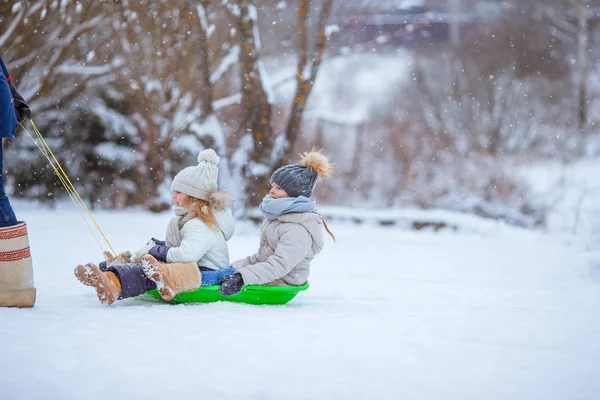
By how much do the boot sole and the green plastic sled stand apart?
0.23 m

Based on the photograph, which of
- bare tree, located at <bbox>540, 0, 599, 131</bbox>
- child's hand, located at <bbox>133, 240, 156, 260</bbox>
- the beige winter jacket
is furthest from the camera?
bare tree, located at <bbox>540, 0, 599, 131</bbox>

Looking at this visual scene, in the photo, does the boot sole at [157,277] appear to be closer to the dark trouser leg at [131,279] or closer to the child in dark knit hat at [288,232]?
the dark trouser leg at [131,279]

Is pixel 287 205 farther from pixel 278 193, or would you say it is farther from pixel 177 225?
pixel 177 225

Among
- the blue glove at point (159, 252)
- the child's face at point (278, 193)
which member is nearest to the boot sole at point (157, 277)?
the blue glove at point (159, 252)

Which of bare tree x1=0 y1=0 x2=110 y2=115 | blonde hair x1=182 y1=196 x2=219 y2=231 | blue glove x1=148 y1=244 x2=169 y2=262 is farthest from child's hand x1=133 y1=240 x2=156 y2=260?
bare tree x1=0 y1=0 x2=110 y2=115

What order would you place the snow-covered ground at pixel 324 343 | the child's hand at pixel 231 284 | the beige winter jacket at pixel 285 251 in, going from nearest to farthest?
the snow-covered ground at pixel 324 343, the child's hand at pixel 231 284, the beige winter jacket at pixel 285 251

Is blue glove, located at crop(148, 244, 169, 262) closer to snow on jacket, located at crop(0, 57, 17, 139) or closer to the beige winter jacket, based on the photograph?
the beige winter jacket

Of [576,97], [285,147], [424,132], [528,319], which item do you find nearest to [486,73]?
[424,132]

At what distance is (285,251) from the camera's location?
4434 mm

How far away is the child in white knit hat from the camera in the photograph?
13.4 feet

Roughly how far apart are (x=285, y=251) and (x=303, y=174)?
1.78 feet

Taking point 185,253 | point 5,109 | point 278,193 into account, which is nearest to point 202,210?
point 185,253

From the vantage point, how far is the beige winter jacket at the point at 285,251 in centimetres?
438

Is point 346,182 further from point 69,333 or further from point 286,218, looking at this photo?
point 69,333
